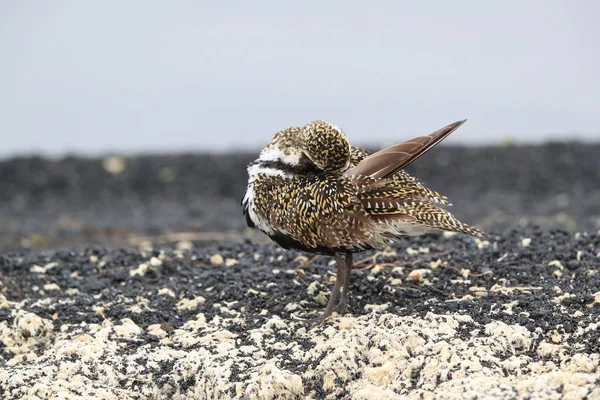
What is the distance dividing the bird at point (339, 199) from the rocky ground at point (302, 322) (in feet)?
1.44

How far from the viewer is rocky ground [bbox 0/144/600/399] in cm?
464

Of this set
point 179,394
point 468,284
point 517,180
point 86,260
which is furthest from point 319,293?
point 517,180

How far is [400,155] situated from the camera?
538 centimetres

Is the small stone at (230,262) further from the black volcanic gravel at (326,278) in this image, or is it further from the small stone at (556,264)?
the small stone at (556,264)

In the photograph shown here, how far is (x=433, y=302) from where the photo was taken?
18.0ft

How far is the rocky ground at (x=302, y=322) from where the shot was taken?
464 cm

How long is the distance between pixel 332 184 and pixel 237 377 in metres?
1.28

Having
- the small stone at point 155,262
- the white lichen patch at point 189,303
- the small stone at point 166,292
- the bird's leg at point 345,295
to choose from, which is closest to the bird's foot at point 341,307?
the bird's leg at point 345,295

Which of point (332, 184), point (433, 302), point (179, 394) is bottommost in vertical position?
point (179, 394)

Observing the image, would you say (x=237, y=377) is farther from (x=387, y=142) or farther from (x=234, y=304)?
(x=387, y=142)

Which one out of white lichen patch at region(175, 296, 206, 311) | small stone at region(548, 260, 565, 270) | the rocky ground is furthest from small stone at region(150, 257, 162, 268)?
small stone at region(548, 260, 565, 270)

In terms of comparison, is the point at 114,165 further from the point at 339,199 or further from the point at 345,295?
the point at 339,199

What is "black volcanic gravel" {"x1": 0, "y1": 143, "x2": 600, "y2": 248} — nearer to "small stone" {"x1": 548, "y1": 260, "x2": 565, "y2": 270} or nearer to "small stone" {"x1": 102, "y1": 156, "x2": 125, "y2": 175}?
"small stone" {"x1": 102, "y1": 156, "x2": 125, "y2": 175}

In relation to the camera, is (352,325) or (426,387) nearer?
(426,387)
